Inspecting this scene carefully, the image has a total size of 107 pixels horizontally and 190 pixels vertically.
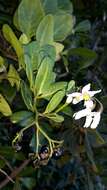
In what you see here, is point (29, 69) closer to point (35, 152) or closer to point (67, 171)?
point (35, 152)

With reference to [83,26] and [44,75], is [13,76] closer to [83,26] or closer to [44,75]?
[44,75]

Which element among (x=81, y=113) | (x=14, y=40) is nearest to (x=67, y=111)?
(x=81, y=113)

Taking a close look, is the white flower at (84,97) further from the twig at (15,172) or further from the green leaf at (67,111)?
the twig at (15,172)

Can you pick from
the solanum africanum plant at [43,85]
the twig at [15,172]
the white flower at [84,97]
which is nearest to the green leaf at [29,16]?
the solanum africanum plant at [43,85]

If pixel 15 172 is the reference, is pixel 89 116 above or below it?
above

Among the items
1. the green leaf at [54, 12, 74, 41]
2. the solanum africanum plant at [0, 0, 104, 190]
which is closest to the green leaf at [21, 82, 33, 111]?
the solanum africanum plant at [0, 0, 104, 190]

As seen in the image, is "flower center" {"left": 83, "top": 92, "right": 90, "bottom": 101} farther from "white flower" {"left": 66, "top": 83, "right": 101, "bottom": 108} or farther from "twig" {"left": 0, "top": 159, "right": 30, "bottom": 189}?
"twig" {"left": 0, "top": 159, "right": 30, "bottom": 189}

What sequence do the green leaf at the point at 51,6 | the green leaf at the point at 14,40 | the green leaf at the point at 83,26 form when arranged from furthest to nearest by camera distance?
the green leaf at the point at 83,26
the green leaf at the point at 51,6
the green leaf at the point at 14,40

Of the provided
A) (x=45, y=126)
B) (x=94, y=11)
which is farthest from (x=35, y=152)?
(x=94, y=11)
